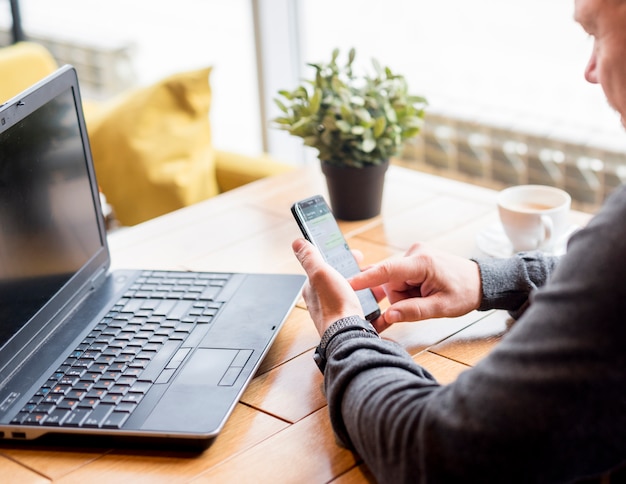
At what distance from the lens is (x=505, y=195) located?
1310 mm

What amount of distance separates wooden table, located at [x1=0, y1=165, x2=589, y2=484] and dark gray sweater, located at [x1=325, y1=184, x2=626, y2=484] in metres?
0.14

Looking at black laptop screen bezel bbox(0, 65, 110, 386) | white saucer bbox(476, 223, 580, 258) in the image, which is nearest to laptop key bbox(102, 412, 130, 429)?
black laptop screen bezel bbox(0, 65, 110, 386)

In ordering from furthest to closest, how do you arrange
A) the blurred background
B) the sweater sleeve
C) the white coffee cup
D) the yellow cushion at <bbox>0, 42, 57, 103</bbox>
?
the blurred background, the yellow cushion at <bbox>0, 42, 57, 103</bbox>, the white coffee cup, the sweater sleeve

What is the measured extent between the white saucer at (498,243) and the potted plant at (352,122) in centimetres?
21

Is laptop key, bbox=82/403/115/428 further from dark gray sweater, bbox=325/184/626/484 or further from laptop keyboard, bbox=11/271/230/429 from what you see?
dark gray sweater, bbox=325/184/626/484

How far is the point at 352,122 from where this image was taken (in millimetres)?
1355

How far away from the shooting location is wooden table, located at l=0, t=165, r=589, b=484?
81 centimetres

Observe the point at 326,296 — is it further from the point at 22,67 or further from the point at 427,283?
the point at 22,67

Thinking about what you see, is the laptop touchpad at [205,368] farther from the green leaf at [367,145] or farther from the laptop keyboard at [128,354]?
the green leaf at [367,145]

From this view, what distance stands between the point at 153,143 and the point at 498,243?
3.35 ft

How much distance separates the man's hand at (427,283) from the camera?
3.34ft

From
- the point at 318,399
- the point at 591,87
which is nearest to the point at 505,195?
the point at 318,399

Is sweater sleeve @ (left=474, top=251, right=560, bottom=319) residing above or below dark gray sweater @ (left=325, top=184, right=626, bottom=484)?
below

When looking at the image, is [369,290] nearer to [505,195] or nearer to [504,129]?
[505,195]
